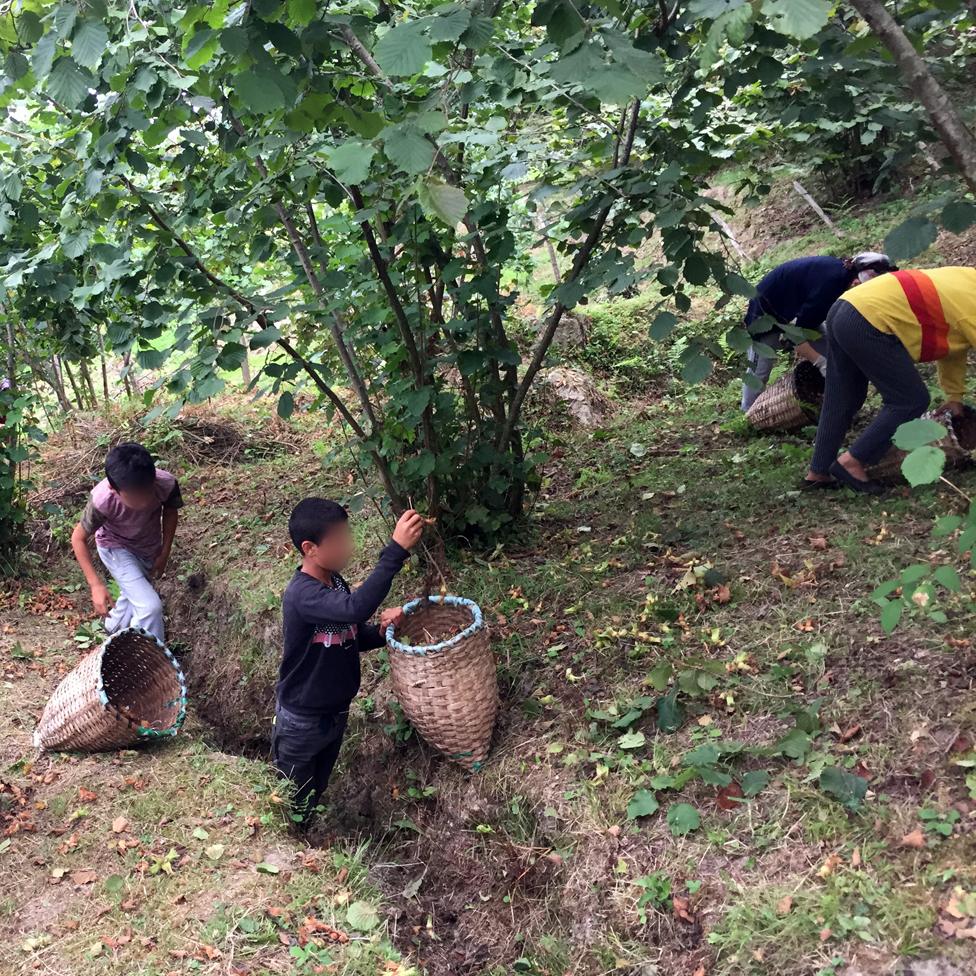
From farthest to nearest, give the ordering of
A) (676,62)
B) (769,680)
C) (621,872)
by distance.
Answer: (676,62) < (769,680) < (621,872)

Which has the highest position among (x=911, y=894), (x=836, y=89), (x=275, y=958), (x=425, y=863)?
(x=836, y=89)

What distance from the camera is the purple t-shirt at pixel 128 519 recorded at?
180 inches

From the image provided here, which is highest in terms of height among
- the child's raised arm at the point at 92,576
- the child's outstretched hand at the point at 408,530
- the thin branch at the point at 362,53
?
the thin branch at the point at 362,53

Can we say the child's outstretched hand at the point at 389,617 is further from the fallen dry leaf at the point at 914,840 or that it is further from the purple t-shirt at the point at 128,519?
the fallen dry leaf at the point at 914,840

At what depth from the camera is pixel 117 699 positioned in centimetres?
402

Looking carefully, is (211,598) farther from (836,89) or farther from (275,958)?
(836,89)

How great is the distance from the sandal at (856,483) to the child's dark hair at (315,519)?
2727 mm

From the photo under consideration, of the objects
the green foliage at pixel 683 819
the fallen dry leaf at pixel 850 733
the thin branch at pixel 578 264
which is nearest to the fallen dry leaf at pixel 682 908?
the green foliage at pixel 683 819

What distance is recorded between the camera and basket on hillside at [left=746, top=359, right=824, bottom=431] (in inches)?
214

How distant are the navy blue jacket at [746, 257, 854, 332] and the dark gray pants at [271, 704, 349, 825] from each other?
11.8 ft

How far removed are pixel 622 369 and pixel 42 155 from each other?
5584 mm

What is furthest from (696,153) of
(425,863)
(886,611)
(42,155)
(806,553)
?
(425,863)

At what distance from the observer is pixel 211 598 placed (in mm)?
5680

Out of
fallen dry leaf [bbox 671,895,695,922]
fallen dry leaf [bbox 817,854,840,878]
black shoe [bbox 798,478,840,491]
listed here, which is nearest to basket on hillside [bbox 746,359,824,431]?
black shoe [bbox 798,478,840,491]
